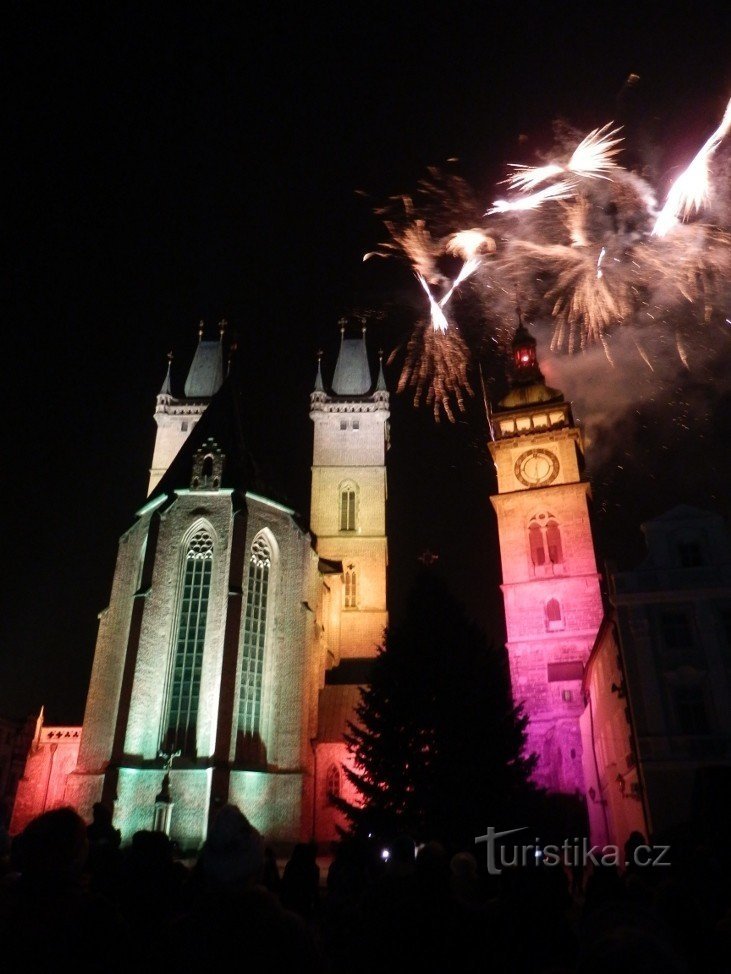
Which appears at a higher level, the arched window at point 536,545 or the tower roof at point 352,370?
the tower roof at point 352,370

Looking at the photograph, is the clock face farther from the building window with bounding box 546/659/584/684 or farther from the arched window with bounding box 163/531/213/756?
the arched window with bounding box 163/531/213/756

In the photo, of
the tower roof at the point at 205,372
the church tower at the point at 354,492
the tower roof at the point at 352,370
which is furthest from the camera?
the tower roof at the point at 205,372

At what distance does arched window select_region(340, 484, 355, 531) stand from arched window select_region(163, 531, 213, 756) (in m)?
17.6

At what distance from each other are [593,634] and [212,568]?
2285 cm

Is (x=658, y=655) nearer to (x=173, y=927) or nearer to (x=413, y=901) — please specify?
(x=413, y=901)

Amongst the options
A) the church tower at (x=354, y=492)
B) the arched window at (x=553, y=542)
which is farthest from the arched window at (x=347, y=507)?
the arched window at (x=553, y=542)

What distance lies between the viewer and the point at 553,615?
41969 mm

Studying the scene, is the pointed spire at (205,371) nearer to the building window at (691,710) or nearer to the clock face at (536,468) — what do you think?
the clock face at (536,468)

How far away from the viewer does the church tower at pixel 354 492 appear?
47875 millimetres

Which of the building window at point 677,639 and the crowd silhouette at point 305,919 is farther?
the building window at point 677,639

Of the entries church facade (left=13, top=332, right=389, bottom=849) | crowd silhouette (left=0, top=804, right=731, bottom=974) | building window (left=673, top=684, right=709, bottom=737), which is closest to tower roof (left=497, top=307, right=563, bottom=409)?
church facade (left=13, top=332, right=389, bottom=849)

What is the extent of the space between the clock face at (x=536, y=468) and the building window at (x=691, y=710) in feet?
77.3

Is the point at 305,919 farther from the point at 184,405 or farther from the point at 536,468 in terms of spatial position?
the point at 184,405

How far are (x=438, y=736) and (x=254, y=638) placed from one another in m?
14.9
